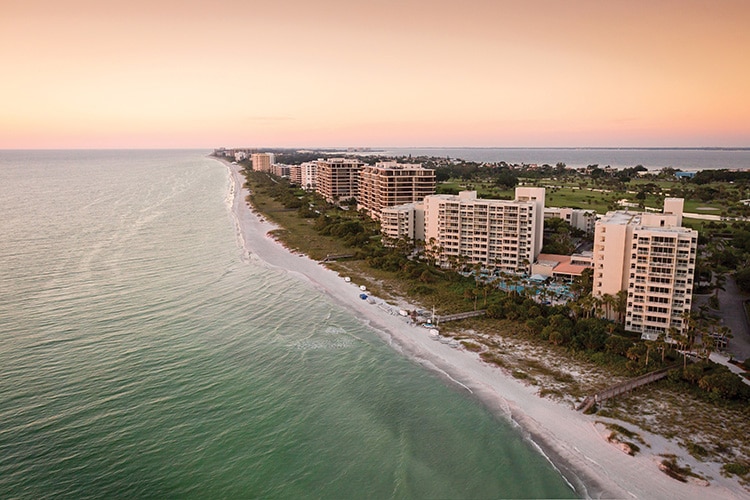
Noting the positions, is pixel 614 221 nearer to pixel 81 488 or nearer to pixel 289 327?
pixel 289 327

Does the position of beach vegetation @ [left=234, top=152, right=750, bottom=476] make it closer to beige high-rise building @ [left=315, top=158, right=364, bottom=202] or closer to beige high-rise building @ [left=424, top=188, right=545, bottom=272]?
beige high-rise building @ [left=424, top=188, right=545, bottom=272]

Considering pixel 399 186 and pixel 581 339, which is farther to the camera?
pixel 399 186

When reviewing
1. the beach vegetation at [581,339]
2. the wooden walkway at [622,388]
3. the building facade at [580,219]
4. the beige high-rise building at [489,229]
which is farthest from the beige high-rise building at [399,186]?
the wooden walkway at [622,388]

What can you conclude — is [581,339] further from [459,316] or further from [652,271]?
[459,316]

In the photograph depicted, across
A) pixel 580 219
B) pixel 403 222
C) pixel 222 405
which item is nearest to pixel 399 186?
pixel 403 222

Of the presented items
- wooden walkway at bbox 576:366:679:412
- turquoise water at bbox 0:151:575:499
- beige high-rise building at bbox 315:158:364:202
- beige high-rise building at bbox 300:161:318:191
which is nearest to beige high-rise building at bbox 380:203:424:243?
turquoise water at bbox 0:151:575:499

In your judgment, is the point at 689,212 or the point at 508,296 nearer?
the point at 508,296

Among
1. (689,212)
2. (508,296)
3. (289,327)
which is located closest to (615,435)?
(508,296)
